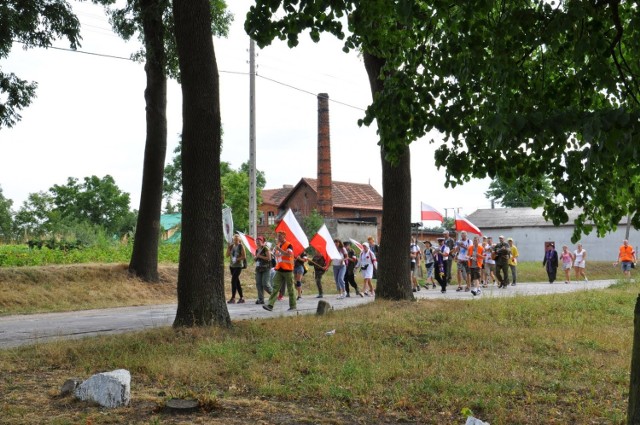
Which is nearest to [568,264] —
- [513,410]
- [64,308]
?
[64,308]

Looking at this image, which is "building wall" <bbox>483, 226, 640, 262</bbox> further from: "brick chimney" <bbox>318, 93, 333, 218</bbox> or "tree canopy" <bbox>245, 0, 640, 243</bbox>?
"tree canopy" <bbox>245, 0, 640, 243</bbox>

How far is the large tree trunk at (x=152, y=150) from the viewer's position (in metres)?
20.6

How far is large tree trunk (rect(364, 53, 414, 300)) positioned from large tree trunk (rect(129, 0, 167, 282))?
7.31 metres

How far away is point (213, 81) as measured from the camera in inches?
465

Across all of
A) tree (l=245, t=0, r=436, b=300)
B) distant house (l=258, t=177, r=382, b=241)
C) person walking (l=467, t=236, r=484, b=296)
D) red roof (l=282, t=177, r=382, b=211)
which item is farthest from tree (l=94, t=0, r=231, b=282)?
red roof (l=282, t=177, r=382, b=211)

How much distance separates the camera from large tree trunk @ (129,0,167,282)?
2062 centimetres

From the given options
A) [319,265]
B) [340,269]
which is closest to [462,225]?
[340,269]

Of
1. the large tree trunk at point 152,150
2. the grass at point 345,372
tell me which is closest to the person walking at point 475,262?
the large tree trunk at point 152,150

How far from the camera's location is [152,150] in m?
21.8

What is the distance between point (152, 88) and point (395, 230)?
9381mm

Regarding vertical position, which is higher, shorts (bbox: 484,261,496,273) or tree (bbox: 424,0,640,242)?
tree (bbox: 424,0,640,242)

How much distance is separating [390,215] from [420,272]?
803 inches

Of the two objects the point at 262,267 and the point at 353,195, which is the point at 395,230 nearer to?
the point at 262,267

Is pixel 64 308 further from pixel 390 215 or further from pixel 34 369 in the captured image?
pixel 34 369
